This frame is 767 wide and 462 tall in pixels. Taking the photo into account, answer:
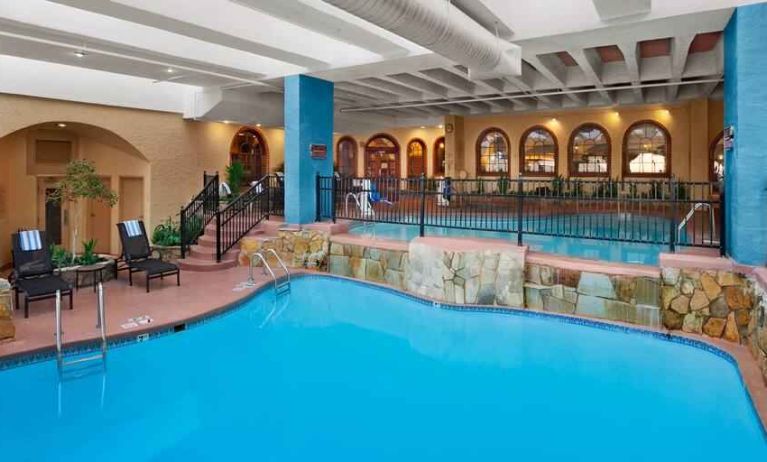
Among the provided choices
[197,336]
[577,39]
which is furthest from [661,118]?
[197,336]

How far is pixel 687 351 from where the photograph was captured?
577 centimetres

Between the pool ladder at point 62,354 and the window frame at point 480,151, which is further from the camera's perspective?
the window frame at point 480,151

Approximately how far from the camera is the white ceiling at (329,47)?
6602 mm

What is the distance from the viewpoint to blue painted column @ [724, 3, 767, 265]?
5.77 m

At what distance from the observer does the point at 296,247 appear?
9.75 metres

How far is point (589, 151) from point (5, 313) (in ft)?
50.7

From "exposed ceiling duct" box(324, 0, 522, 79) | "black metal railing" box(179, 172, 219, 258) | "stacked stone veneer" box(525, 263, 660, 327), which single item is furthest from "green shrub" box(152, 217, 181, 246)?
"stacked stone veneer" box(525, 263, 660, 327)

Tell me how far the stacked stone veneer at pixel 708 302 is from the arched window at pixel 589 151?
10511 millimetres

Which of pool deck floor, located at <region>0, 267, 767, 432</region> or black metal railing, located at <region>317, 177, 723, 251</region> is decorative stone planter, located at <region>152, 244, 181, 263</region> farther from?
black metal railing, located at <region>317, 177, 723, 251</region>

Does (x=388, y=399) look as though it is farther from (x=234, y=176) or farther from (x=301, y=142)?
(x=234, y=176)

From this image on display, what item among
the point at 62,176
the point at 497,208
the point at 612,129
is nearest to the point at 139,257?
the point at 62,176

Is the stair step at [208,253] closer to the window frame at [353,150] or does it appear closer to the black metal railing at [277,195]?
the black metal railing at [277,195]

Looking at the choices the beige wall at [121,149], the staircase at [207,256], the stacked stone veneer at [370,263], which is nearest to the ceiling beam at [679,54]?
the stacked stone veneer at [370,263]

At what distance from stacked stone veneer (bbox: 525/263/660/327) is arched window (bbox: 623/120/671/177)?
33.4 ft
